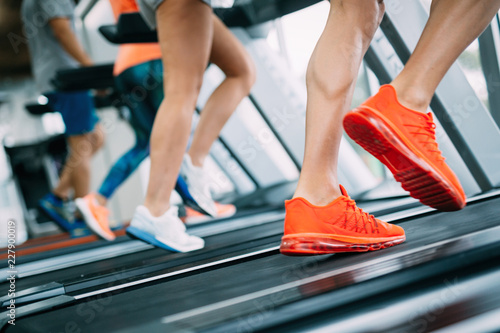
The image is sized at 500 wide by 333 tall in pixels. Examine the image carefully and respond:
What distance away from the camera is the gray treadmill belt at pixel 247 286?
2.52ft

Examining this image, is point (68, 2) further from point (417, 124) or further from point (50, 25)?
point (417, 124)

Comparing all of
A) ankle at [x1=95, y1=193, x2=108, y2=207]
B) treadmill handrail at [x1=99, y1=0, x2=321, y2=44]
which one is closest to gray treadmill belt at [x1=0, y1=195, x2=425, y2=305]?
ankle at [x1=95, y1=193, x2=108, y2=207]

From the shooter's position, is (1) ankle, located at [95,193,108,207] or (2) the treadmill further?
(1) ankle, located at [95,193,108,207]

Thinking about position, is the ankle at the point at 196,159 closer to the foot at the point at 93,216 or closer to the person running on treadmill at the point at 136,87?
the person running on treadmill at the point at 136,87

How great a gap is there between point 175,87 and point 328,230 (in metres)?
0.77

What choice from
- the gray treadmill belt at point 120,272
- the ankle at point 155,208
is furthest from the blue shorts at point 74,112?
the ankle at point 155,208

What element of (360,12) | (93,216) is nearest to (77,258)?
(93,216)

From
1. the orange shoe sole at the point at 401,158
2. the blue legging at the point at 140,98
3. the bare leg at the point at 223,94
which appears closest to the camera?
the orange shoe sole at the point at 401,158

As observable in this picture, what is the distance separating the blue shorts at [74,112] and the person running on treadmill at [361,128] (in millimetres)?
2540

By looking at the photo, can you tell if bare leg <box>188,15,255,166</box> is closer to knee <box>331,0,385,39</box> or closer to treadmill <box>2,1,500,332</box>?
treadmill <box>2,1,500,332</box>

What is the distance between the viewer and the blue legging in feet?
6.52

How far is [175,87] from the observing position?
1.50 meters

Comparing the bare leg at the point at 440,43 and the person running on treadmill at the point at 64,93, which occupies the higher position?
the person running on treadmill at the point at 64,93

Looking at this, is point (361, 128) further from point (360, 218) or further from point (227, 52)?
point (227, 52)
